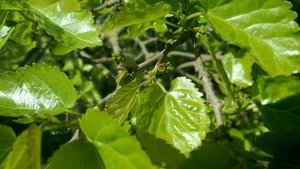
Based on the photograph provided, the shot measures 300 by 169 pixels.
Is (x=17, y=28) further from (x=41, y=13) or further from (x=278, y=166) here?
(x=278, y=166)

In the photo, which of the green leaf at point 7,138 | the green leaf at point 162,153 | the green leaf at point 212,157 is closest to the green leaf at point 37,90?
the green leaf at point 7,138

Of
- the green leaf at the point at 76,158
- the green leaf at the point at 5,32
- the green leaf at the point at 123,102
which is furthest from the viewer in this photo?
the green leaf at the point at 5,32

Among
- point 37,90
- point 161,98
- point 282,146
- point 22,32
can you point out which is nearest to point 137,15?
point 161,98

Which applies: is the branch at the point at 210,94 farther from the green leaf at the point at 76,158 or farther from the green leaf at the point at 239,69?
the green leaf at the point at 76,158

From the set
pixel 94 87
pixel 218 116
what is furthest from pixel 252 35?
pixel 94 87

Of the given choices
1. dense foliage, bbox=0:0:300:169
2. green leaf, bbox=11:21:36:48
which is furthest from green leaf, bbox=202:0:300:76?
green leaf, bbox=11:21:36:48

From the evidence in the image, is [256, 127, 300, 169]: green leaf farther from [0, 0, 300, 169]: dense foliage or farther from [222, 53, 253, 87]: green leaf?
[222, 53, 253, 87]: green leaf
